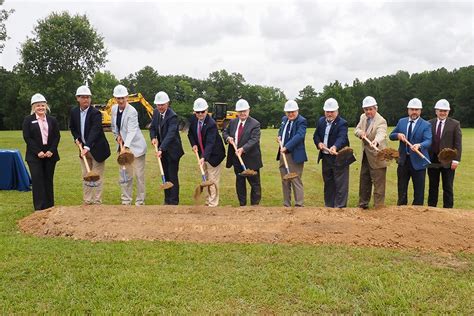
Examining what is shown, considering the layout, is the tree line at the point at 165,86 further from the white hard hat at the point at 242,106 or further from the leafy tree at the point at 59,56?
the white hard hat at the point at 242,106

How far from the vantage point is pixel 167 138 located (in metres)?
8.05

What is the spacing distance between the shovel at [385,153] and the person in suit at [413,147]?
34cm

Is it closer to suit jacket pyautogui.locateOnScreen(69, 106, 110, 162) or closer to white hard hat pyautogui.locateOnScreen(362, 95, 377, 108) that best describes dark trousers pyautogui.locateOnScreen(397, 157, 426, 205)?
white hard hat pyautogui.locateOnScreen(362, 95, 377, 108)

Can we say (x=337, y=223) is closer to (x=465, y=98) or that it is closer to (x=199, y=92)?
(x=465, y=98)

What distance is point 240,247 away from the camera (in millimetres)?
5680

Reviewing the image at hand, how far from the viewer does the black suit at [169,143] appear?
8102mm

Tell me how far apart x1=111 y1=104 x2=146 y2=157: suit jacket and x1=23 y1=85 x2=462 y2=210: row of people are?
0.02 meters

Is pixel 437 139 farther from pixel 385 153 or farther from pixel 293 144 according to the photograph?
pixel 293 144

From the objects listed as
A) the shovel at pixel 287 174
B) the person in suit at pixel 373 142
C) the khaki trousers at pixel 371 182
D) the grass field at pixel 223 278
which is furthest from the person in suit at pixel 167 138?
the khaki trousers at pixel 371 182

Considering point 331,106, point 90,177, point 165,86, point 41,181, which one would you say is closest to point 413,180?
point 331,106

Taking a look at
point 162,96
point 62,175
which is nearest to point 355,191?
point 162,96

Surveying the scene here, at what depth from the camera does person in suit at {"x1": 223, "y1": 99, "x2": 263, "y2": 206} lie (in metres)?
8.10

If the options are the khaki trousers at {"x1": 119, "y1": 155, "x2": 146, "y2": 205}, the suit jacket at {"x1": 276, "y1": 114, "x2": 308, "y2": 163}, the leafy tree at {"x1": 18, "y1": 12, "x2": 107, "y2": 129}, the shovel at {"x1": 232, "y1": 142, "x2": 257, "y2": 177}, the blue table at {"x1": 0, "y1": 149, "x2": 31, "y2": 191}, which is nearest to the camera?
the shovel at {"x1": 232, "y1": 142, "x2": 257, "y2": 177}

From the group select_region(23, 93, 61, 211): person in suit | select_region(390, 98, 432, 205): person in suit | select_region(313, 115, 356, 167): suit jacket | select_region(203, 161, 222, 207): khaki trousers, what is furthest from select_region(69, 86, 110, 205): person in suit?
select_region(390, 98, 432, 205): person in suit
